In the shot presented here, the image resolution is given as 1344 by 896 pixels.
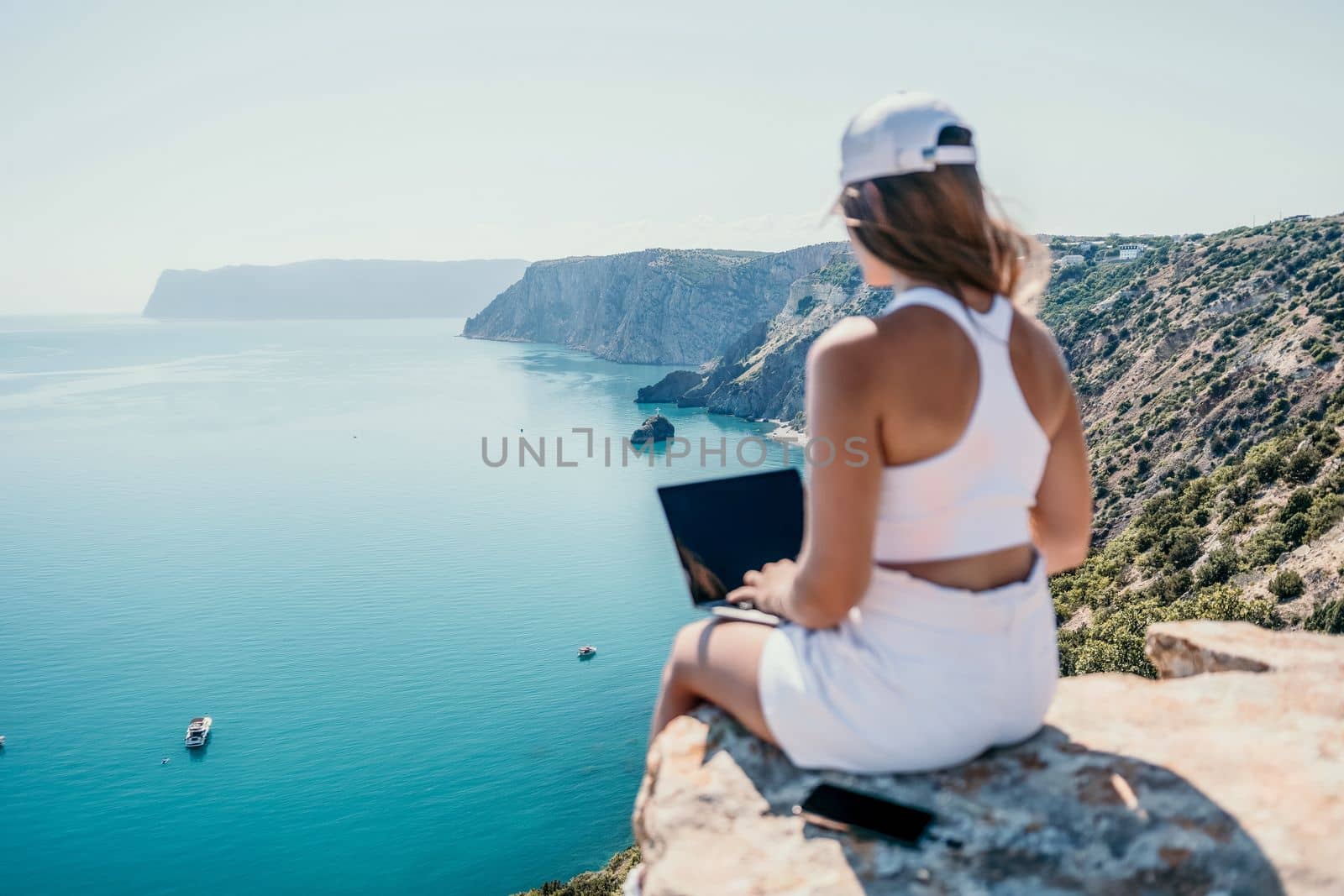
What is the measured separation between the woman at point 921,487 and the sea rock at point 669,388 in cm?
10908

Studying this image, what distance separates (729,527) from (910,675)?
1061 millimetres

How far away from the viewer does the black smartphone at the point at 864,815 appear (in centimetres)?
231

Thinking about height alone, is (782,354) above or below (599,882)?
above

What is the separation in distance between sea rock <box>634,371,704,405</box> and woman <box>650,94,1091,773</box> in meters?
109

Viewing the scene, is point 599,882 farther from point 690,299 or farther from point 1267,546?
point 690,299

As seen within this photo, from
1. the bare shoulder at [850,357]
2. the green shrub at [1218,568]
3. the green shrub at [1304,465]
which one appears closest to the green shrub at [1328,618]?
the green shrub at [1218,568]

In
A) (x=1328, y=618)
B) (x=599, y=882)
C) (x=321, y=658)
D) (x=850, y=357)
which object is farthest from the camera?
(x=321, y=658)

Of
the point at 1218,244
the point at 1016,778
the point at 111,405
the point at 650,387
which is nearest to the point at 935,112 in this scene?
the point at 1016,778

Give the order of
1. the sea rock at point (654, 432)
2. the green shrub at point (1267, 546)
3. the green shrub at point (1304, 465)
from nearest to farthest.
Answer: the green shrub at point (1267, 546)
the green shrub at point (1304, 465)
the sea rock at point (654, 432)

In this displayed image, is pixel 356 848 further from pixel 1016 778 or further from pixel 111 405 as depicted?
pixel 111 405

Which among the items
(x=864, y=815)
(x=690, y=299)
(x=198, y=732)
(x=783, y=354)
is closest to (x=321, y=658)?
(x=198, y=732)

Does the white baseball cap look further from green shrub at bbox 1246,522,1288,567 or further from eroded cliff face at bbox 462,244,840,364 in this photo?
eroded cliff face at bbox 462,244,840,364

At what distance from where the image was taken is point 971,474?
7.14 feet

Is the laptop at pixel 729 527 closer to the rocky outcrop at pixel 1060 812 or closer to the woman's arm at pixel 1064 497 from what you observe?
the rocky outcrop at pixel 1060 812
